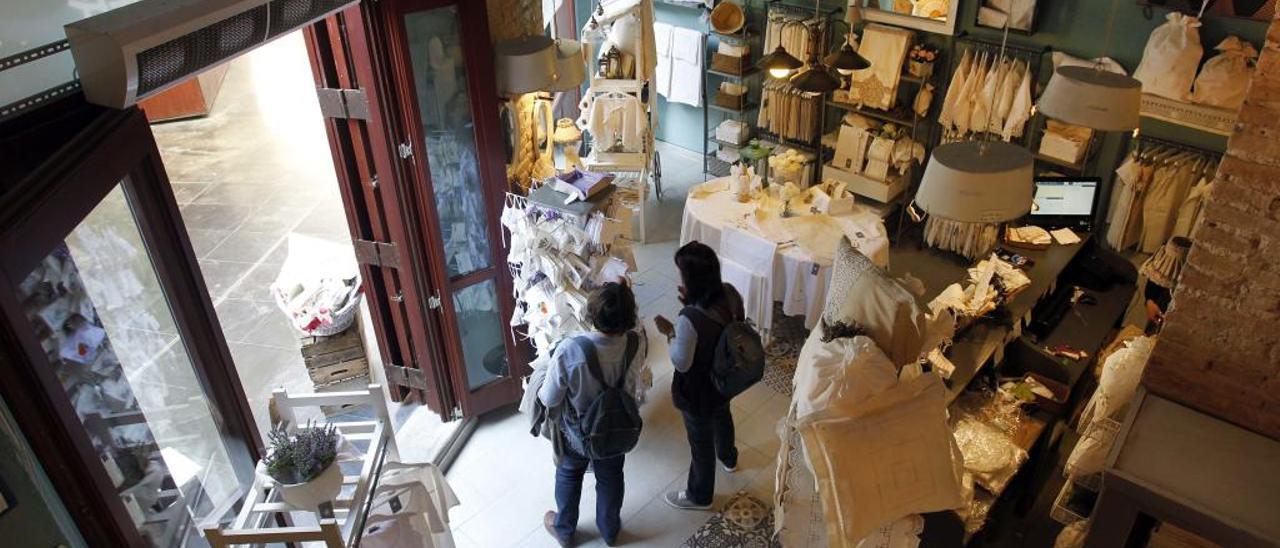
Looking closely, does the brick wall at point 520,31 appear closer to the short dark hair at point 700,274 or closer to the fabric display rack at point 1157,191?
the short dark hair at point 700,274

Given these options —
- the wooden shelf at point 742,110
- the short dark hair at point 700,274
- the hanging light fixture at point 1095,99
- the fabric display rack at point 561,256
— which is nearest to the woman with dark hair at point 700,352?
the short dark hair at point 700,274

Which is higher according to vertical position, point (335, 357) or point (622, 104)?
point (622, 104)

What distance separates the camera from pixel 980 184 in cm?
→ 359

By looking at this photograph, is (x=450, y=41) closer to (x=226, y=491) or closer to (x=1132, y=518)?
(x=226, y=491)

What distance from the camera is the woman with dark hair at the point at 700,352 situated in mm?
4082

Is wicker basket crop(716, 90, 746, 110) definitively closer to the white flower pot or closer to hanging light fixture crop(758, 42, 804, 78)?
hanging light fixture crop(758, 42, 804, 78)

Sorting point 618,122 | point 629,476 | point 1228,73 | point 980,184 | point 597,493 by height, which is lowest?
point 629,476

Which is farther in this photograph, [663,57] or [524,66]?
[663,57]

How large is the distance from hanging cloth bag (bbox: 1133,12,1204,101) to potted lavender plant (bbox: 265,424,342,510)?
5503 millimetres

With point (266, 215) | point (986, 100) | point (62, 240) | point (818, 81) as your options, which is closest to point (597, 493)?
point (818, 81)

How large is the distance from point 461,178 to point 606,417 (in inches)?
68.8

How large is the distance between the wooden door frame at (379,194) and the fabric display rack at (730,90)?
13.3ft

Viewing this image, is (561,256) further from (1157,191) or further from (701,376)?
(1157,191)

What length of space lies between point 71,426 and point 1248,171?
9.99 ft
